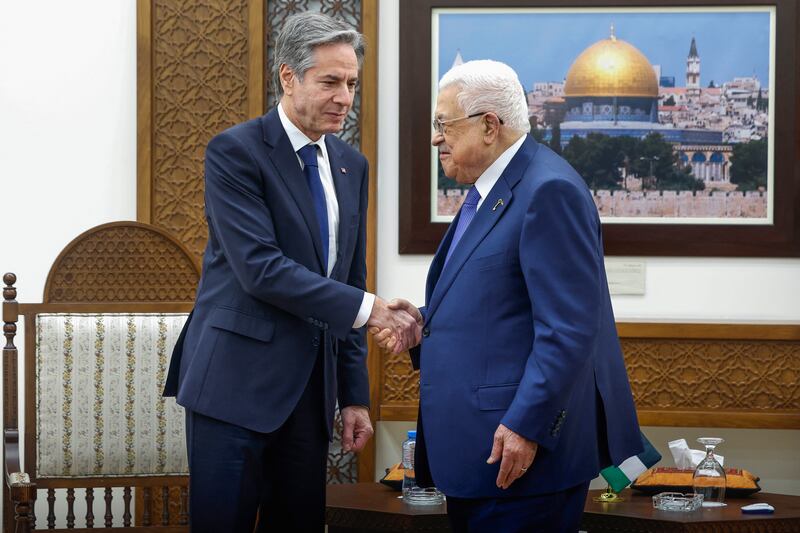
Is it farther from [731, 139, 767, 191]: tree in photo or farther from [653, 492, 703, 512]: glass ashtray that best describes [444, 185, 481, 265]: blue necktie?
[731, 139, 767, 191]: tree in photo

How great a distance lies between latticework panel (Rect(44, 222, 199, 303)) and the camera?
127 inches

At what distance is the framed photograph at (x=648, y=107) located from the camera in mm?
3928

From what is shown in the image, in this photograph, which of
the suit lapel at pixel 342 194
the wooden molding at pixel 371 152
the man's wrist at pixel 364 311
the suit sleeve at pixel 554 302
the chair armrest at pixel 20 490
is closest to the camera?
the suit sleeve at pixel 554 302

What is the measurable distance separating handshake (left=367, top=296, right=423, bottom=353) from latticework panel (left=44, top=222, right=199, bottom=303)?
115 centimetres

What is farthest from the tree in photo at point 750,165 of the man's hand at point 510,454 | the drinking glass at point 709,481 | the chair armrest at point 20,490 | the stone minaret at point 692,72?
the chair armrest at point 20,490

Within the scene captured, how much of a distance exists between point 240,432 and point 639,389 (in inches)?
81.4

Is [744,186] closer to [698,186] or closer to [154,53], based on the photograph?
[698,186]

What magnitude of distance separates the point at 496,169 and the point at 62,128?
2.47 metres

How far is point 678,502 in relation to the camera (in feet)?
10.4

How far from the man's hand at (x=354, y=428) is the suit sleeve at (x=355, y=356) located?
0.8 inches

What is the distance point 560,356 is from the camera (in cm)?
183

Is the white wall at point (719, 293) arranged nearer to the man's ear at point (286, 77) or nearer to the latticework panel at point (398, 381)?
the latticework panel at point (398, 381)

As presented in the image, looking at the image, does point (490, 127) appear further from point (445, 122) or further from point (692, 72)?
point (692, 72)

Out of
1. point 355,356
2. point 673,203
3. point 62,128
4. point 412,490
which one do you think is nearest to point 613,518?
point 412,490
